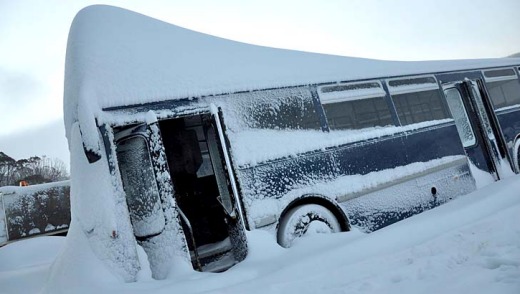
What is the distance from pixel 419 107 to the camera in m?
5.04

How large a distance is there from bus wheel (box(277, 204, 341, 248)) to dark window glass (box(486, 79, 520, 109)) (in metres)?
4.73

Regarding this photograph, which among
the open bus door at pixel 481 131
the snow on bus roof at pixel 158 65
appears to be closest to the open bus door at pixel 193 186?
the snow on bus roof at pixel 158 65

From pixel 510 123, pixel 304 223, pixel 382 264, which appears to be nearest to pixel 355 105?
pixel 304 223

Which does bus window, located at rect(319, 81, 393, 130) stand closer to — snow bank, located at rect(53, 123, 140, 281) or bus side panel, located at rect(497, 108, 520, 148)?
snow bank, located at rect(53, 123, 140, 281)

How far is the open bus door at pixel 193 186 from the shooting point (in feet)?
10.3

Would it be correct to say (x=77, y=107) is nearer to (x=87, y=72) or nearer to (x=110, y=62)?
(x=87, y=72)

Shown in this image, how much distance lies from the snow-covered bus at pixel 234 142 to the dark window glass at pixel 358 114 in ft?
0.06

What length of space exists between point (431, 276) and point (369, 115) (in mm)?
2596

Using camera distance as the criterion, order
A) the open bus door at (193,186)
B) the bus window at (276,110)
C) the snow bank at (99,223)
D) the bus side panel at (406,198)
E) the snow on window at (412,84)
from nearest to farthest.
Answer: the snow bank at (99,223)
the open bus door at (193,186)
the bus window at (276,110)
the bus side panel at (406,198)
the snow on window at (412,84)

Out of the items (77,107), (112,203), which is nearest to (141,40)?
(77,107)

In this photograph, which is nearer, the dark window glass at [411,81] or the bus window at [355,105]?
the bus window at [355,105]

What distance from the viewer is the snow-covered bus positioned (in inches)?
118

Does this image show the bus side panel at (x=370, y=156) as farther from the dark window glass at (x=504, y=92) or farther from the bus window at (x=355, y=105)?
the dark window glass at (x=504, y=92)

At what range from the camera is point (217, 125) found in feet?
11.2
